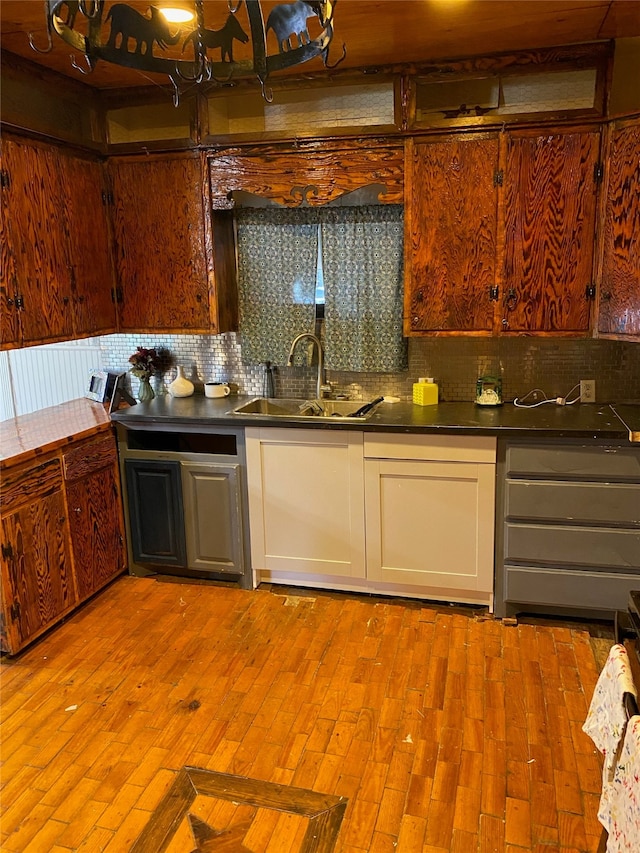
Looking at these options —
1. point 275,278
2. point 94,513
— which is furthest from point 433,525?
point 94,513

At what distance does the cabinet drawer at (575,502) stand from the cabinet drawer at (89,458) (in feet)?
6.31

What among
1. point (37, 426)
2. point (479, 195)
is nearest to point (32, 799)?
point (37, 426)

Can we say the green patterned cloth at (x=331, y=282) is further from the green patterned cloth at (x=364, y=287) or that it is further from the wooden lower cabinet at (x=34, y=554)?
the wooden lower cabinet at (x=34, y=554)

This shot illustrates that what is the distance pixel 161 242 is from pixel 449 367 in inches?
63.4

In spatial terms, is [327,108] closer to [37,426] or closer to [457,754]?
[37,426]

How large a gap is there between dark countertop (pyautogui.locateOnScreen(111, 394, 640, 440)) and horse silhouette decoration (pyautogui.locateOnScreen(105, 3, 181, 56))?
1.82m

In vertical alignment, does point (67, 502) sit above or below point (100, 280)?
below

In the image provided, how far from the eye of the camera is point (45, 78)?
2.93 meters

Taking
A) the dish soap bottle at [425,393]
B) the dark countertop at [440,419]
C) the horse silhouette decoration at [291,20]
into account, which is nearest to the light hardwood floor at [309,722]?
the dark countertop at [440,419]

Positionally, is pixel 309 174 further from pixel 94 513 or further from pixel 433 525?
pixel 94 513

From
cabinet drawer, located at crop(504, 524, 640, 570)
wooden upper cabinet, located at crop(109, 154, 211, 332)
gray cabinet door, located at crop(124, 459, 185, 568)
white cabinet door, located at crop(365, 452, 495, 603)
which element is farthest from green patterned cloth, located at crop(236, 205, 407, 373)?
cabinet drawer, located at crop(504, 524, 640, 570)

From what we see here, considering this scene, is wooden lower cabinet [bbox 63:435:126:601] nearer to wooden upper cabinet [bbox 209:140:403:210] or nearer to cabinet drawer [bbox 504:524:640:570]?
wooden upper cabinet [bbox 209:140:403:210]

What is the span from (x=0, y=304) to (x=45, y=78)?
1.08 metres

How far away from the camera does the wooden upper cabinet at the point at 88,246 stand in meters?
3.12
